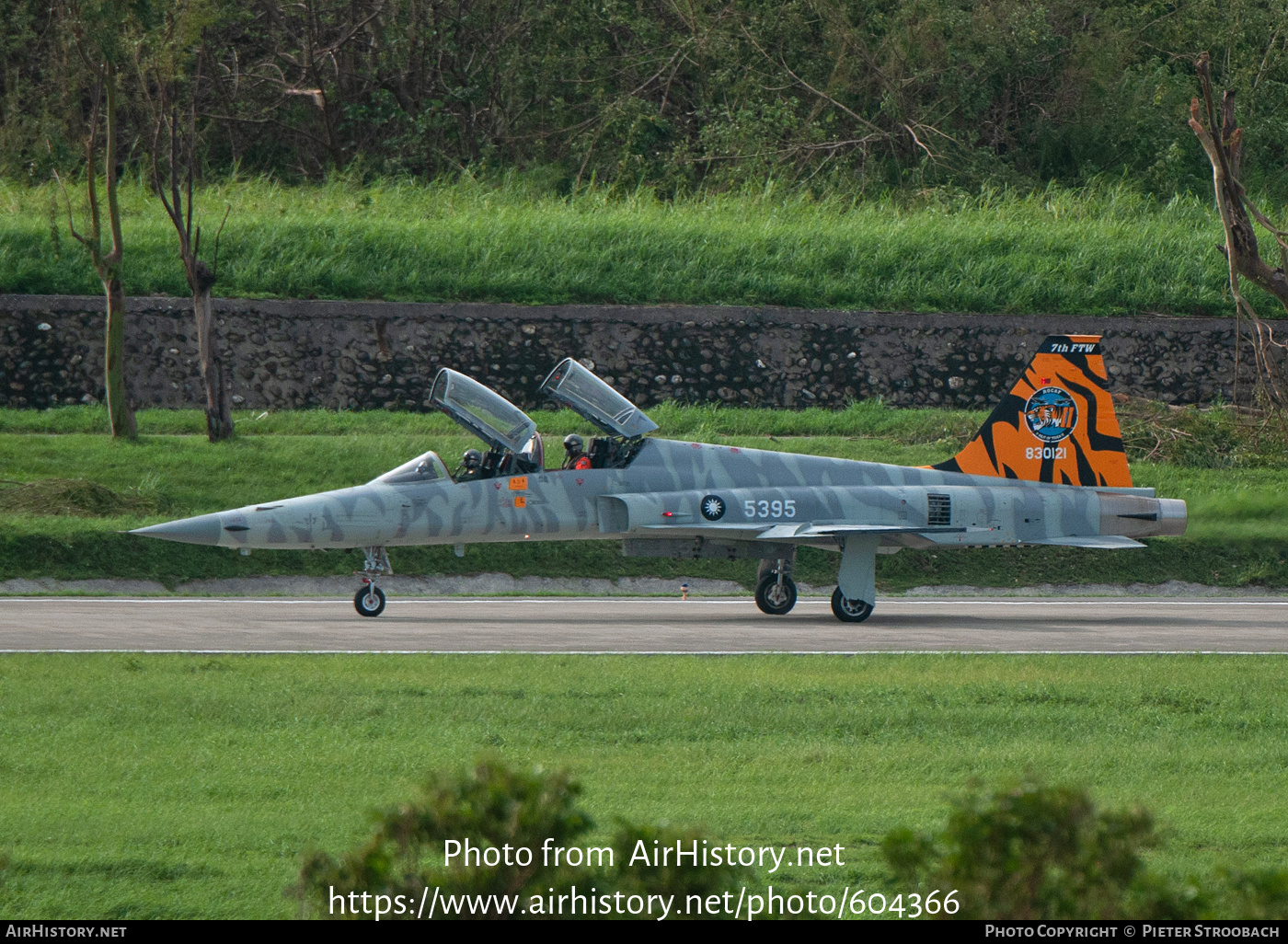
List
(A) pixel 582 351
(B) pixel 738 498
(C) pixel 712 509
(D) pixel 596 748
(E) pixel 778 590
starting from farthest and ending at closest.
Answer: (A) pixel 582 351, (E) pixel 778 590, (B) pixel 738 498, (C) pixel 712 509, (D) pixel 596 748

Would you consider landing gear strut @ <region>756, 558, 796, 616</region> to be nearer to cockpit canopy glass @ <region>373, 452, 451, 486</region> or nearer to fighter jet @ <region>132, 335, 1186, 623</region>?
fighter jet @ <region>132, 335, 1186, 623</region>

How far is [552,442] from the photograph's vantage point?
25609 millimetres

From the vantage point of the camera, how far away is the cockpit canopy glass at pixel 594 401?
17750 mm

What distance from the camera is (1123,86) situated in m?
41.0

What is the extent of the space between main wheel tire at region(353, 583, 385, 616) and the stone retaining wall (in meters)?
12.1

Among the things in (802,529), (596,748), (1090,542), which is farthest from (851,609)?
(596,748)

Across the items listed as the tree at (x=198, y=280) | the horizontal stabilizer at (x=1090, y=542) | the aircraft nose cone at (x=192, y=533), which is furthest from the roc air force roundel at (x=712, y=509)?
the tree at (x=198, y=280)

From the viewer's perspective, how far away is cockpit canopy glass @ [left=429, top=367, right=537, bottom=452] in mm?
17406

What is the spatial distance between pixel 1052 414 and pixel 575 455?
20.3 ft

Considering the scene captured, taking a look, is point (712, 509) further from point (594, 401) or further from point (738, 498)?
point (594, 401)

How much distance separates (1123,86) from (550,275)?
64.0ft

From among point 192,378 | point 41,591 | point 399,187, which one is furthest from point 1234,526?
point 399,187

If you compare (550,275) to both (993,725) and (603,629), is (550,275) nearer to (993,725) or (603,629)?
(603,629)

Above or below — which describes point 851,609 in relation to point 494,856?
below
